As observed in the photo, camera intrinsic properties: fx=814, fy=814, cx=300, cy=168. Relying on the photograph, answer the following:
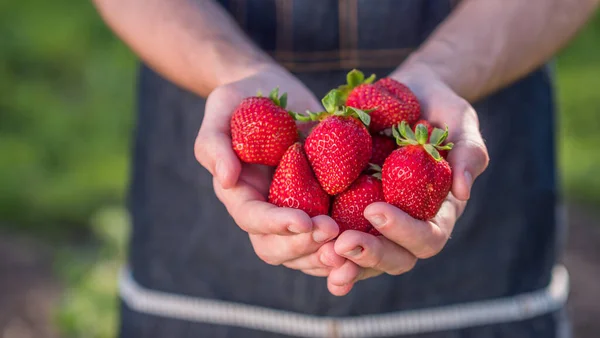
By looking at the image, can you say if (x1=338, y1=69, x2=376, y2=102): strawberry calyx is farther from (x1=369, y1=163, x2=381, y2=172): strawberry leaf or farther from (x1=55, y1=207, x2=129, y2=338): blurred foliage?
(x1=55, y1=207, x2=129, y2=338): blurred foliage

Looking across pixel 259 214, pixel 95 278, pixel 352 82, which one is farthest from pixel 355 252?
pixel 95 278

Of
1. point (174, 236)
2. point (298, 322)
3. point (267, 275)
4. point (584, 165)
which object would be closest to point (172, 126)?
point (174, 236)

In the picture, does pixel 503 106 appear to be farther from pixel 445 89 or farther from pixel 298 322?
pixel 298 322

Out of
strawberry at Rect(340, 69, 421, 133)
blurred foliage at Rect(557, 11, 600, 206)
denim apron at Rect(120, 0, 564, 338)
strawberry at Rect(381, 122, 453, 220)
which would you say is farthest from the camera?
blurred foliage at Rect(557, 11, 600, 206)

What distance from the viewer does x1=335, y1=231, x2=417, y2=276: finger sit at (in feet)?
3.27

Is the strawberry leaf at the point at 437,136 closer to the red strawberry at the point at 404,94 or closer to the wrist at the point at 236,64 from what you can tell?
the red strawberry at the point at 404,94

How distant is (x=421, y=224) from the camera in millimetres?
1047

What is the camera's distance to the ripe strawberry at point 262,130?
1159 millimetres

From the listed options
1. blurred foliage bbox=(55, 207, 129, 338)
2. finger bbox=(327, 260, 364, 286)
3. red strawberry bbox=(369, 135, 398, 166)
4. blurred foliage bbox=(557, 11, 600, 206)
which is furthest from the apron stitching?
blurred foliage bbox=(557, 11, 600, 206)

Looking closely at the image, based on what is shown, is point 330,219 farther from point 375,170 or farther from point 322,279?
point 322,279

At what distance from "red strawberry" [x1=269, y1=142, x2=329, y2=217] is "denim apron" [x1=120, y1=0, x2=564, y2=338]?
320mm

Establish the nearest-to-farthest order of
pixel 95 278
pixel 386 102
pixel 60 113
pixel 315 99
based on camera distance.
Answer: pixel 386 102 → pixel 315 99 → pixel 95 278 → pixel 60 113

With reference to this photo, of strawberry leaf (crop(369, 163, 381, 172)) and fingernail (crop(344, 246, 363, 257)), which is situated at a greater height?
fingernail (crop(344, 246, 363, 257))

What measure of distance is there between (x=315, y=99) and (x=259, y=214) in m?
0.32
